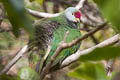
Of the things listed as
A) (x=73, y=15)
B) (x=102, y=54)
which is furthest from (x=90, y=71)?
(x=73, y=15)

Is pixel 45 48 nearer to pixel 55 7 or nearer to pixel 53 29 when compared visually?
pixel 53 29

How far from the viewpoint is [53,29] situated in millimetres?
1768

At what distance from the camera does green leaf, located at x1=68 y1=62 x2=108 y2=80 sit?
44 centimetres

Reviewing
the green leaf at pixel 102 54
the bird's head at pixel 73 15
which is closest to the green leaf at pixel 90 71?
the green leaf at pixel 102 54

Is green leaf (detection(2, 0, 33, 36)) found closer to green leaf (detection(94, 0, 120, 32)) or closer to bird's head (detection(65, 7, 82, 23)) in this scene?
green leaf (detection(94, 0, 120, 32))

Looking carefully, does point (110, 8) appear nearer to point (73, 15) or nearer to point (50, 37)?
point (50, 37)

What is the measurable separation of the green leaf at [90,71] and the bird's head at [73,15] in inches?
61.6

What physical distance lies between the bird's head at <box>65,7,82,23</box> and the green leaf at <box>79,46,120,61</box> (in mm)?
1675

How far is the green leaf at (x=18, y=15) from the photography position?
33 cm

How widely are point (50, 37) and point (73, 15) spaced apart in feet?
1.60

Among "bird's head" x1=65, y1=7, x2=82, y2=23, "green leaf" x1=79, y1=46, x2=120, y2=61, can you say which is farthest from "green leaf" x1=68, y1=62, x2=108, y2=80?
"bird's head" x1=65, y1=7, x2=82, y2=23

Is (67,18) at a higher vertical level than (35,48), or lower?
higher

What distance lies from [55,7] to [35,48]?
1561 millimetres

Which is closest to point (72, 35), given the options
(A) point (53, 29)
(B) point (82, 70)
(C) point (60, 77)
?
(A) point (53, 29)
